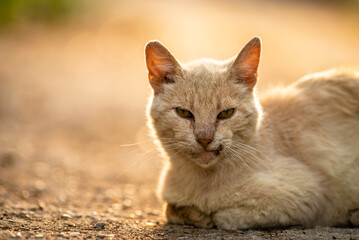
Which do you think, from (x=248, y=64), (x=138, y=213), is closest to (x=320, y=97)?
(x=248, y=64)

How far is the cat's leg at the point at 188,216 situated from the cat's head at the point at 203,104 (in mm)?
439

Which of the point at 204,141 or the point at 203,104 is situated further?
the point at 203,104

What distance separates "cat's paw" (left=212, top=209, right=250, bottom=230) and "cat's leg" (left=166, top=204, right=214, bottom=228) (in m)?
0.14

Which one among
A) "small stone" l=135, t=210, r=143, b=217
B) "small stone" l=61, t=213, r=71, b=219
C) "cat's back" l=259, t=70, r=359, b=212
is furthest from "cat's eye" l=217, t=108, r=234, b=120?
"small stone" l=61, t=213, r=71, b=219

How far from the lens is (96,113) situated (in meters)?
8.14

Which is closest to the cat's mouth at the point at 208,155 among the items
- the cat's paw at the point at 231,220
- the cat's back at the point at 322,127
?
the cat's paw at the point at 231,220

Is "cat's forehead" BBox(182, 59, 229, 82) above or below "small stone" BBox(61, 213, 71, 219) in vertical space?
above

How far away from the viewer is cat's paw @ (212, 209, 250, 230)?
331 centimetres

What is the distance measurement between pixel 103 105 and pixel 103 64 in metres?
3.95

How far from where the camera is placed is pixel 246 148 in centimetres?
339

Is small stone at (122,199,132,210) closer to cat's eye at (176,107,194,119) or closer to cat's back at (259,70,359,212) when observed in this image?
cat's eye at (176,107,194,119)

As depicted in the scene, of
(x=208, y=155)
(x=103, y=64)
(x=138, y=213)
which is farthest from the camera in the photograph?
(x=103, y=64)

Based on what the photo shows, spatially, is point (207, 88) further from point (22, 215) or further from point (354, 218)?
point (22, 215)

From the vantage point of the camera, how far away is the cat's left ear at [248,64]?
3379 millimetres
